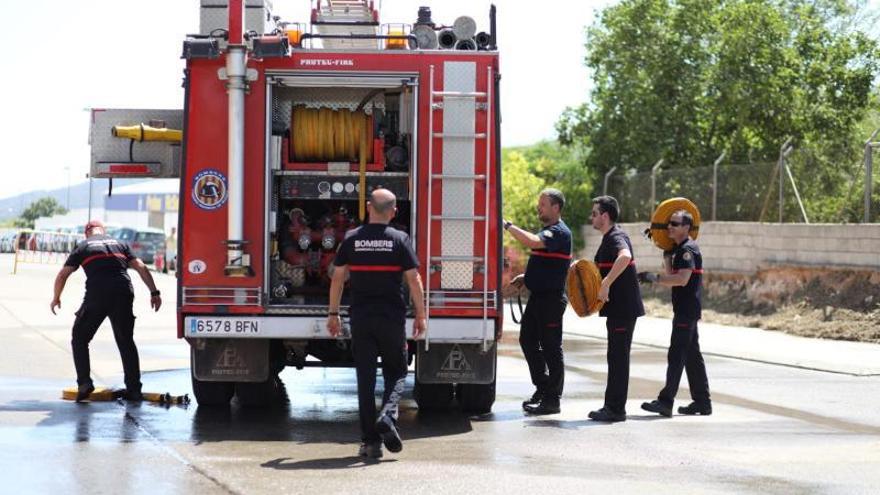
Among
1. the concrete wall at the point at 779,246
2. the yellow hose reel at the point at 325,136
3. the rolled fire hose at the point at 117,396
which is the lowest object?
the rolled fire hose at the point at 117,396

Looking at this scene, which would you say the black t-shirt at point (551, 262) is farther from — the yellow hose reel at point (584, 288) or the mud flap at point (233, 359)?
the mud flap at point (233, 359)

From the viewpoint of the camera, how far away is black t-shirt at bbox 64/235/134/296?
13.3 meters

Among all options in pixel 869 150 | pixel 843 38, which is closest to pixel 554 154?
pixel 843 38

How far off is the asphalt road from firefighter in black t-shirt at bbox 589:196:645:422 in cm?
28

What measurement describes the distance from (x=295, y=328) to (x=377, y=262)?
1.71 meters

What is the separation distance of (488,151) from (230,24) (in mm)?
2225

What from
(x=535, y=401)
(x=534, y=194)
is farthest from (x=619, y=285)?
(x=534, y=194)

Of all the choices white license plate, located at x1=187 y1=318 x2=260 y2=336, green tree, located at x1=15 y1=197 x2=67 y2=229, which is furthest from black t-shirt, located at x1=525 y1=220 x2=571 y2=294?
green tree, located at x1=15 y1=197 x2=67 y2=229

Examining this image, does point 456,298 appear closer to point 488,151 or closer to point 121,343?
A: point 488,151

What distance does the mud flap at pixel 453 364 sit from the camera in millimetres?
12055

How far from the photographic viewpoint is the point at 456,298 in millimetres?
11781

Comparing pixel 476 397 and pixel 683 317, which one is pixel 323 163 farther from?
pixel 683 317

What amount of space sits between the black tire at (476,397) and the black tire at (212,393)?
2.01 metres

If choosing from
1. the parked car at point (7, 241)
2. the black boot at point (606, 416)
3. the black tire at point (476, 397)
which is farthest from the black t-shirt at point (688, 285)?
the parked car at point (7, 241)
